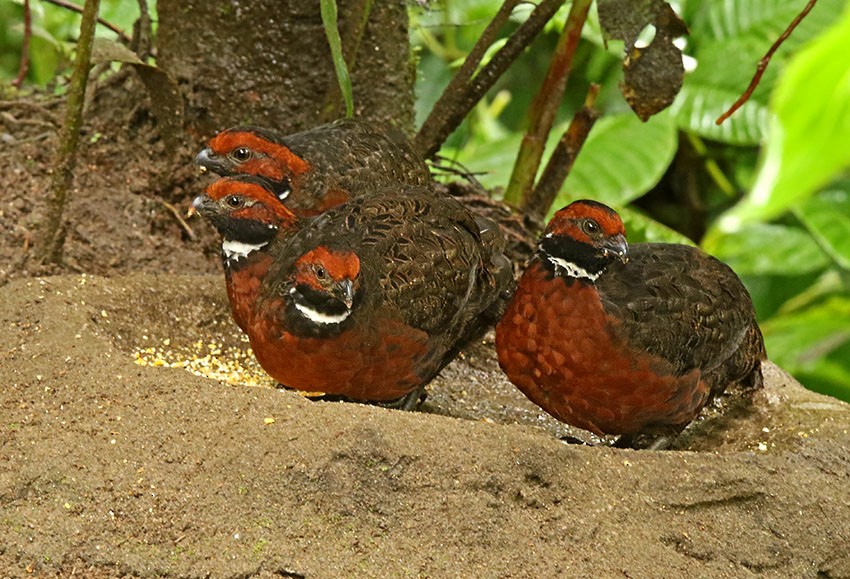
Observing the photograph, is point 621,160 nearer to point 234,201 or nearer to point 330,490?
point 234,201

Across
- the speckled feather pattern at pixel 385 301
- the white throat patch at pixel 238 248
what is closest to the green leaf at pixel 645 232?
the speckled feather pattern at pixel 385 301

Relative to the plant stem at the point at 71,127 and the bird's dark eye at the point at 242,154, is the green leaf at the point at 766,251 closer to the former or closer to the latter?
the bird's dark eye at the point at 242,154

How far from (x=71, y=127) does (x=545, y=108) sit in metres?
2.02

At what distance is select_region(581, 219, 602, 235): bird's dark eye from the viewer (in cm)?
310

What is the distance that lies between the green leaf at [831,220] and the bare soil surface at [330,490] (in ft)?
6.61

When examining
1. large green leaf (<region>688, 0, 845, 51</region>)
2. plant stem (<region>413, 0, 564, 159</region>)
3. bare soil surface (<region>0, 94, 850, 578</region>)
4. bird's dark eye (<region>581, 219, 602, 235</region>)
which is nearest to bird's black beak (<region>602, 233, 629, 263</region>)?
bird's dark eye (<region>581, 219, 602, 235</region>)

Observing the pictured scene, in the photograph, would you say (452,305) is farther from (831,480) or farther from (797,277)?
(797,277)

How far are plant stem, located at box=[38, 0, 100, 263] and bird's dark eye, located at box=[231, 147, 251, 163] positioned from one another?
513mm

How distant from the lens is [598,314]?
3.05 meters

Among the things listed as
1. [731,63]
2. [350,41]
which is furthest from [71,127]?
[731,63]

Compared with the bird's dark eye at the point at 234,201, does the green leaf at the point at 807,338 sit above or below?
below

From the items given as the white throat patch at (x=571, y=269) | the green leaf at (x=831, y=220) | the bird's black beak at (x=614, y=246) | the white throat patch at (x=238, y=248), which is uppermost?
the bird's black beak at (x=614, y=246)

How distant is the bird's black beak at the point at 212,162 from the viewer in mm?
3525

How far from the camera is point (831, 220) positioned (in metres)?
4.98
